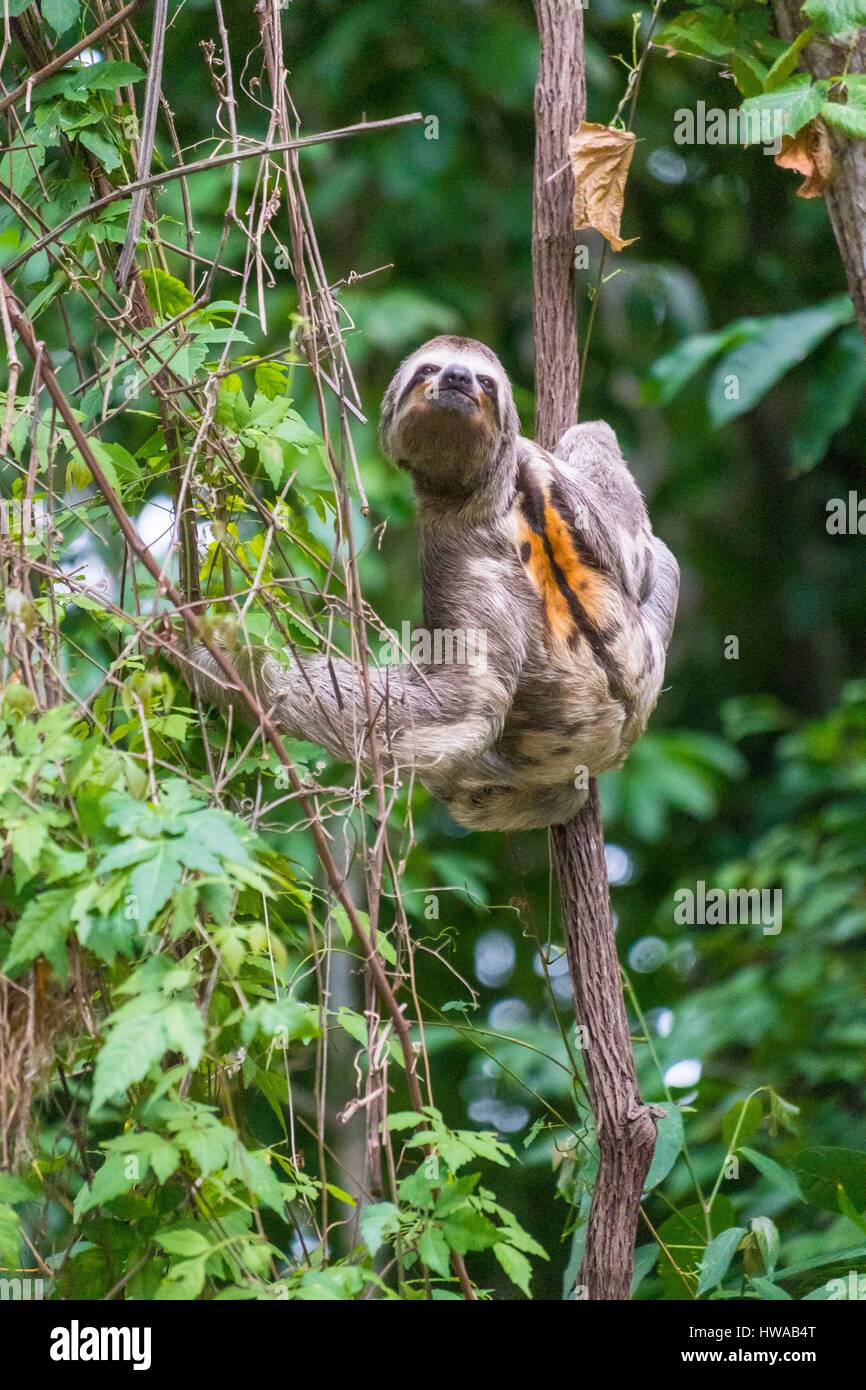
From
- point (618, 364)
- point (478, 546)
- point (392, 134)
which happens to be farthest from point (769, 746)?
point (478, 546)

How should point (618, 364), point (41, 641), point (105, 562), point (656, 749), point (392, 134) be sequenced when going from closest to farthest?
point (41, 641) < point (105, 562) < point (392, 134) < point (656, 749) < point (618, 364)

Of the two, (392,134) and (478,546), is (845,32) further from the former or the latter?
(392,134)

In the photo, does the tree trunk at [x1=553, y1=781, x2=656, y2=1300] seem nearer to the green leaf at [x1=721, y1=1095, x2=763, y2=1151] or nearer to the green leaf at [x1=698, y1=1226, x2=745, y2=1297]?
the green leaf at [x1=698, y1=1226, x2=745, y2=1297]

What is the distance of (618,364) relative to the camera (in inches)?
472

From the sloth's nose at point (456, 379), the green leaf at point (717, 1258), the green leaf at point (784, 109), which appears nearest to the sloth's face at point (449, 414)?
the sloth's nose at point (456, 379)

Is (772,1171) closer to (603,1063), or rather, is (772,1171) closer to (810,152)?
(603,1063)

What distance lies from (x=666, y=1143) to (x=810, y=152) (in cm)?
405

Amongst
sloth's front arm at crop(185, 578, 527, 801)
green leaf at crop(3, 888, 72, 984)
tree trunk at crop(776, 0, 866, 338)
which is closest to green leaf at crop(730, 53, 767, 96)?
tree trunk at crop(776, 0, 866, 338)

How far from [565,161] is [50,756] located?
3931 millimetres

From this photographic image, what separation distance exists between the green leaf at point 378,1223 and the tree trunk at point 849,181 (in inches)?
158

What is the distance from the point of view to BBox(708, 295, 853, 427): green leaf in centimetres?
853

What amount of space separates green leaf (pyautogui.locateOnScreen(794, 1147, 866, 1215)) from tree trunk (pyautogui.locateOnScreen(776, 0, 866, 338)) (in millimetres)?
3355

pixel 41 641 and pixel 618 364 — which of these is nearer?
pixel 41 641

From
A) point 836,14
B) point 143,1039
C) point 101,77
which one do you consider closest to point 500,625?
point 101,77
